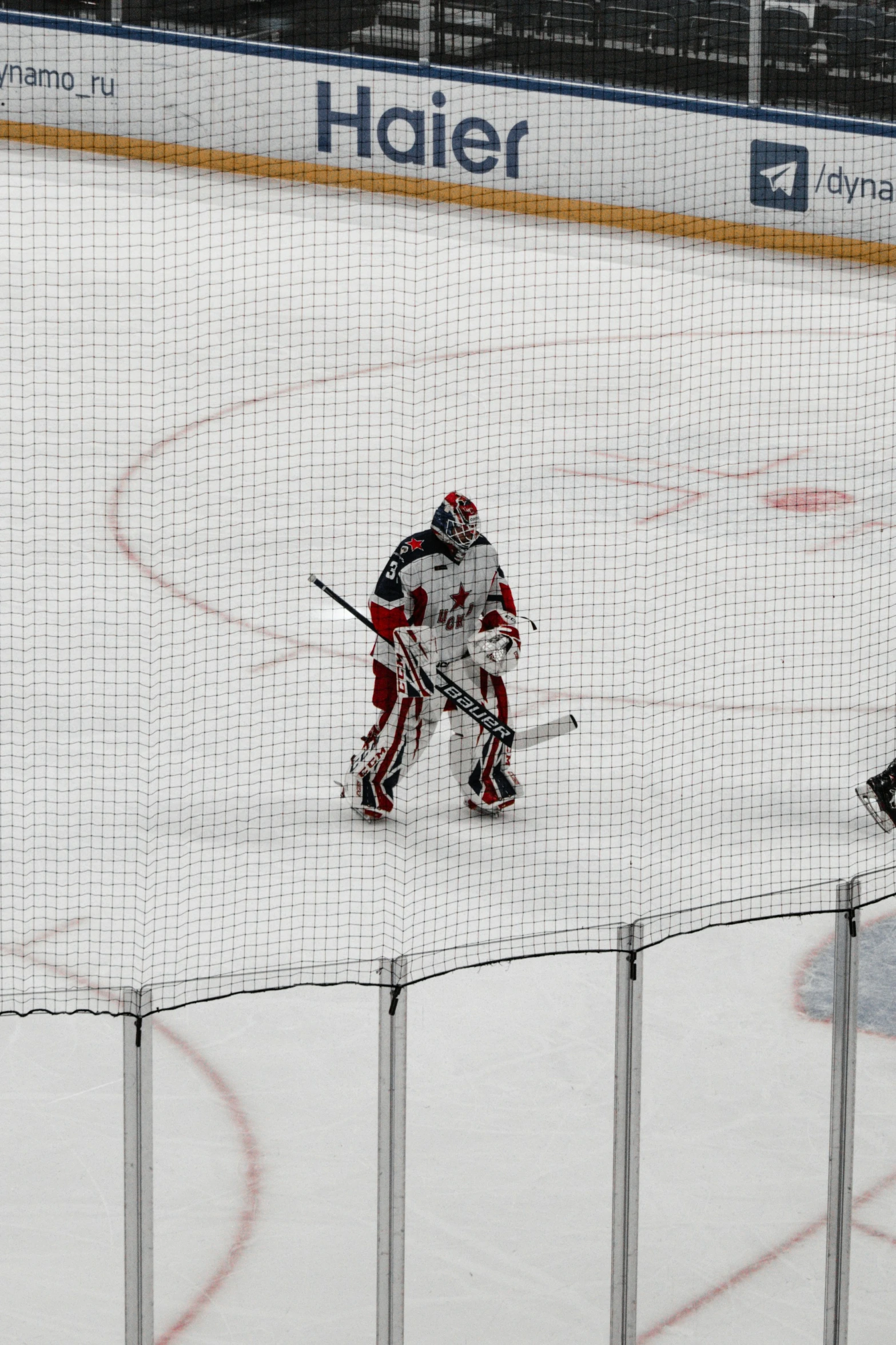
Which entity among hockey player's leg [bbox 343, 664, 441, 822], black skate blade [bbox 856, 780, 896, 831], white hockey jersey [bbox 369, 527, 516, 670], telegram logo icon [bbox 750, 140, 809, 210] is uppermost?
telegram logo icon [bbox 750, 140, 809, 210]

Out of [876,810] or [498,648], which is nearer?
[498,648]

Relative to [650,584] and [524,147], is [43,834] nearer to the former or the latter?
[650,584]

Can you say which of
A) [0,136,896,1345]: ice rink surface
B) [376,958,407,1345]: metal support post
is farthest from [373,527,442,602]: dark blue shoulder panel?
[376,958,407,1345]: metal support post

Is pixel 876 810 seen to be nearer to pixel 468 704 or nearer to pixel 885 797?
pixel 885 797

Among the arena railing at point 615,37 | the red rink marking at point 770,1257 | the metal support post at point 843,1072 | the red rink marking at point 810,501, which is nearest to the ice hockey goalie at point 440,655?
the red rink marking at point 770,1257

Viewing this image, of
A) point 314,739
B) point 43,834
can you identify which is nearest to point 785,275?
point 314,739

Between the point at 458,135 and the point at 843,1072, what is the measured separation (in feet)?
30.9

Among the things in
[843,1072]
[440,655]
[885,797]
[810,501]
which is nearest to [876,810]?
[885,797]

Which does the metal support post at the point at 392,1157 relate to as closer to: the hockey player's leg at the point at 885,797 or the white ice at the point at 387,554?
the white ice at the point at 387,554

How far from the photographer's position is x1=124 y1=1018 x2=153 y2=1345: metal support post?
3.31 metres

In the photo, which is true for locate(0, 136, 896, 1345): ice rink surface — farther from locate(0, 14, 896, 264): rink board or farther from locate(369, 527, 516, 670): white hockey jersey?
locate(369, 527, 516, 670): white hockey jersey

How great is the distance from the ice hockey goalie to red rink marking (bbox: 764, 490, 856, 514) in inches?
135

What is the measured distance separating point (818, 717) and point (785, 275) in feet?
17.6

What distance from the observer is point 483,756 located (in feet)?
20.5
